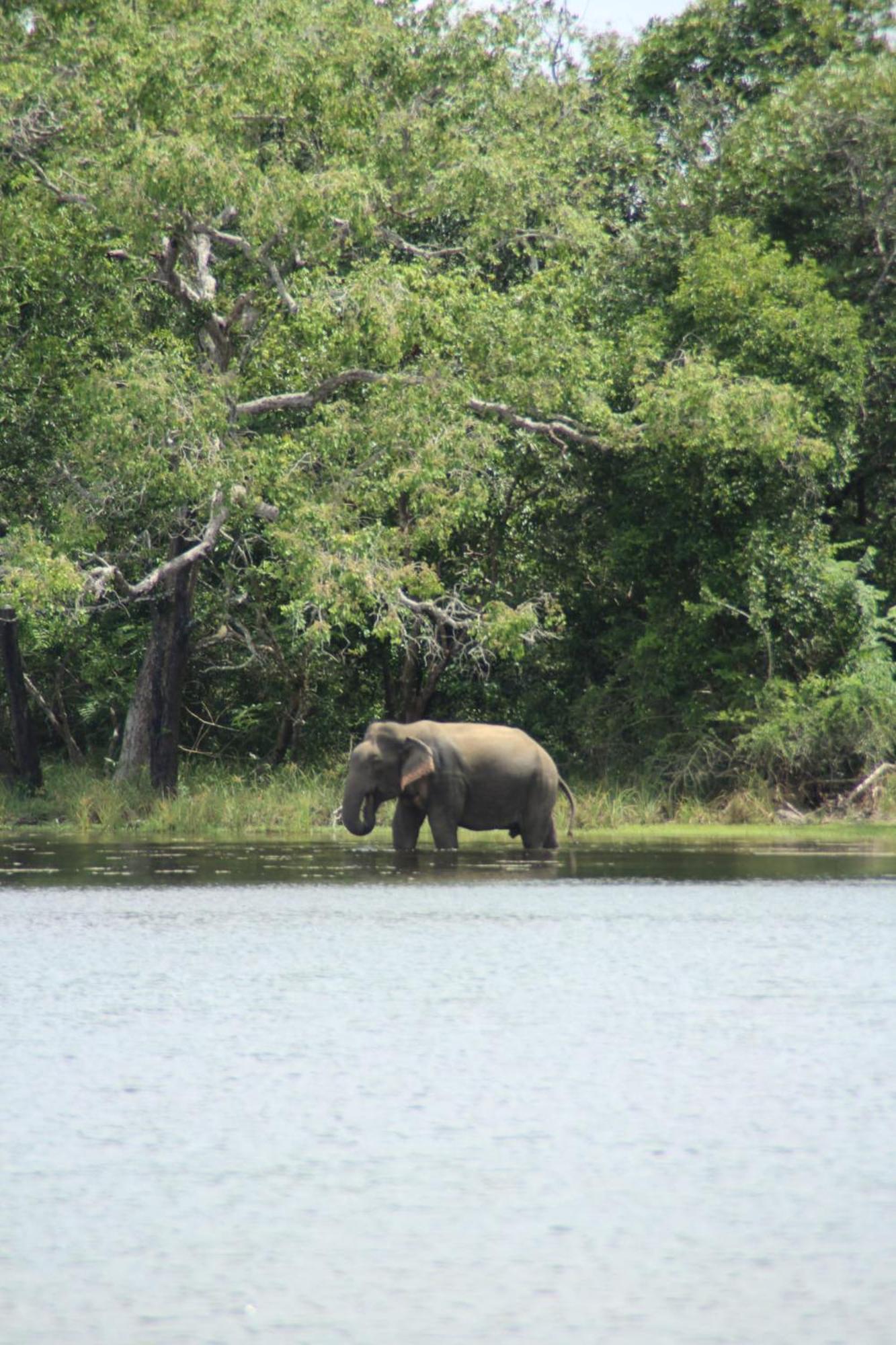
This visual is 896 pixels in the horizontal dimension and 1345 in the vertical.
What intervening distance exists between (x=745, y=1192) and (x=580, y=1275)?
3.07 ft

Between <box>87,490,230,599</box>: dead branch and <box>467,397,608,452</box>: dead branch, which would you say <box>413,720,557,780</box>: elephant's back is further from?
<box>467,397,608,452</box>: dead branch

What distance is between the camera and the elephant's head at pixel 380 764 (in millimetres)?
21484

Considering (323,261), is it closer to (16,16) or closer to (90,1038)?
(16,16)

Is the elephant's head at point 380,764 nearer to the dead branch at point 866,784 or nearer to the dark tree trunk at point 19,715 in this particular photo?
the dead branch at point 866,784

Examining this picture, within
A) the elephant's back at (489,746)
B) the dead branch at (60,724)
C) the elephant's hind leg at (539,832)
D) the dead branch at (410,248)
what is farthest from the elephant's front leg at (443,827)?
the dead branch at (60,724)

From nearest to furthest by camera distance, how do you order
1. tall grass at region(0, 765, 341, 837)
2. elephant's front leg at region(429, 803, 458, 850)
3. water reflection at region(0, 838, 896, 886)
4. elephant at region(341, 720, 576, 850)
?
water reflection at region(0, 838, 896, 886)
elephant at region(341, 720, 576, 850)
elephant's front leg at region(429, 803, 458, 850)
tall grass at region(0, 765, 341, 837)

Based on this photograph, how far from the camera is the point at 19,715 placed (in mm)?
33000

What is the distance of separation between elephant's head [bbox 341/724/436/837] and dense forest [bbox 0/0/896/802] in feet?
15.5

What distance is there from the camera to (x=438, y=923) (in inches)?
503

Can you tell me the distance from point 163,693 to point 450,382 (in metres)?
6.89

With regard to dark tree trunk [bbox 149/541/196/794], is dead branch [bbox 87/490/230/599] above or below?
above

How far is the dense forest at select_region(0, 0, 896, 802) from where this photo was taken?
26.7 meters

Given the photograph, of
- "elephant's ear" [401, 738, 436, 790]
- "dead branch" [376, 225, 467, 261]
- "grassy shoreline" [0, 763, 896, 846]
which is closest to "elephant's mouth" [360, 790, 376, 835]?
"elephant's ear" [401, 738, 436, 790]

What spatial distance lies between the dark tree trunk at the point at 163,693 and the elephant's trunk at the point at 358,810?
8.28 meters
